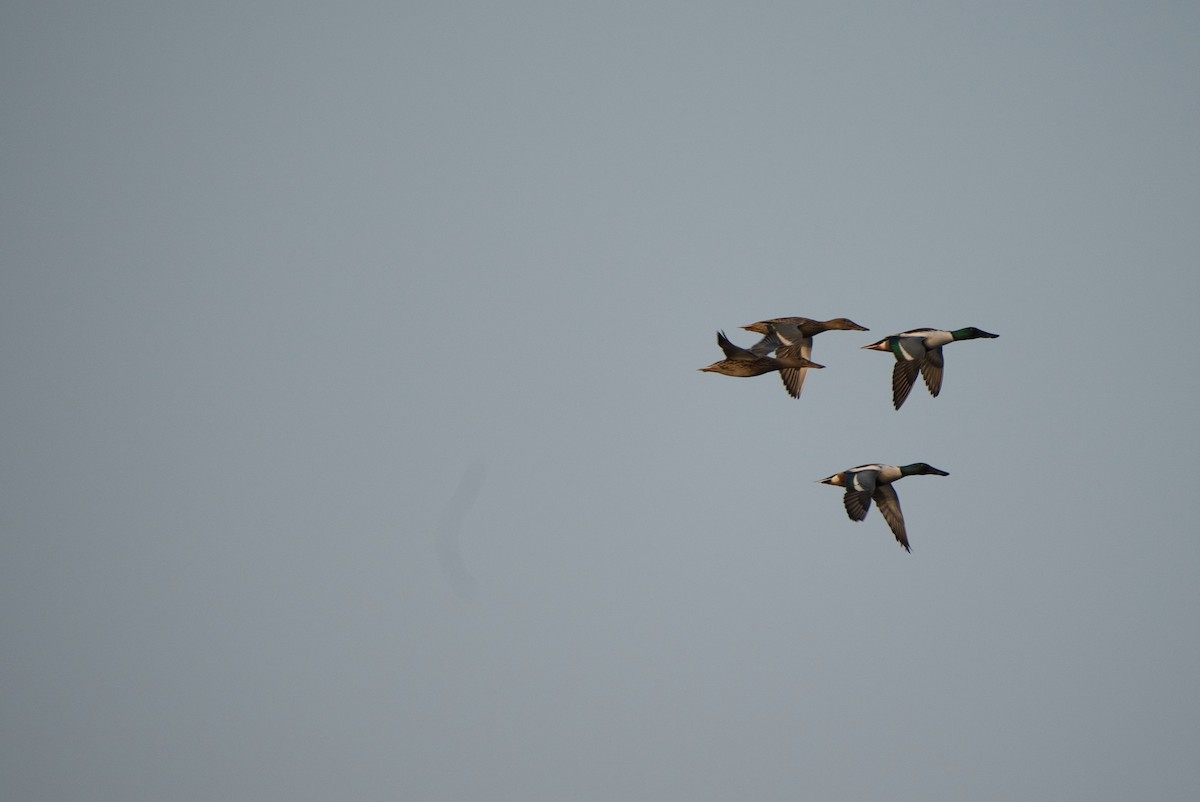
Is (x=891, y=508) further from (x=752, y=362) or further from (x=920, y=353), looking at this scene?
(x=752, y=362)

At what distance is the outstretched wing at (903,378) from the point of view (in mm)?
49000

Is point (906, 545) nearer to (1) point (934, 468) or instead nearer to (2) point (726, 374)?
(1) point (934, 468)

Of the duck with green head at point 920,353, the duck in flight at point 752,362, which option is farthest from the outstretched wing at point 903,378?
the duck in flight at point 752,362

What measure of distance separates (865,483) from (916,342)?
4629 mm

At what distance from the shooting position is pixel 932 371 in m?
50.3

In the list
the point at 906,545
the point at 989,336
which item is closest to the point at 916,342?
the point at 989,336

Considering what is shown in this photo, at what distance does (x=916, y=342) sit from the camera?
5016cm

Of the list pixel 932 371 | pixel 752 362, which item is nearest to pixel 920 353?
pixel 932 371

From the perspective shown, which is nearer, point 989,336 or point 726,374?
point 726,374

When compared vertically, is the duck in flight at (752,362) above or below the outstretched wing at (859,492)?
above

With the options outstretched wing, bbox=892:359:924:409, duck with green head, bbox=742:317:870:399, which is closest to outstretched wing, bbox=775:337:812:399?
duck with green head, bbox=742:317:870:399

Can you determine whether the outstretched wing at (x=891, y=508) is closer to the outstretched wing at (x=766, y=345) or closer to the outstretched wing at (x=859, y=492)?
the outstretched wing at (x=859, y=492)

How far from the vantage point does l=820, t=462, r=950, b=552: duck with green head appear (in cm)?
5038

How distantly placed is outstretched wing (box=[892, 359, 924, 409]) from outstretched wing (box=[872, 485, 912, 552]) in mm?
3491
